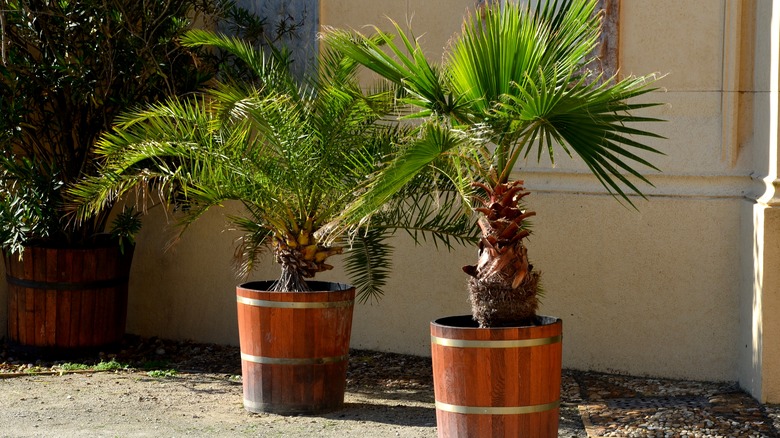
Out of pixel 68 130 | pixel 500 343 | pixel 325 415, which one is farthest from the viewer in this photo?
pixel 68 130

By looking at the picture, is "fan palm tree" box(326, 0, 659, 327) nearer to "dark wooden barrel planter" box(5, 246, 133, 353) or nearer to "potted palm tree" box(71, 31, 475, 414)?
"potted palm tree" box(71, 31, 475, 414)

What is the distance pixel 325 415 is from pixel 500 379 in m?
1.47

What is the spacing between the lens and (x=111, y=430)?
5.10 meters

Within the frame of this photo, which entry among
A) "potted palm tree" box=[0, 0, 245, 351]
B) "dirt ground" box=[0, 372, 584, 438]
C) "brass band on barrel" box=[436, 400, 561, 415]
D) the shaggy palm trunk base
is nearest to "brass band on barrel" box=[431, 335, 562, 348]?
the shaggy palm trunk base

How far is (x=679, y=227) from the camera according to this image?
20.3ft

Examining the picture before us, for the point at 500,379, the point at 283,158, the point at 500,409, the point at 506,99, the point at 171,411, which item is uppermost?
the point at 506,99

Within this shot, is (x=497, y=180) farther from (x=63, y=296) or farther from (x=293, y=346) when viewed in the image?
(x=63, y=296)

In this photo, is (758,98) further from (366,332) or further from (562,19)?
(366,332)

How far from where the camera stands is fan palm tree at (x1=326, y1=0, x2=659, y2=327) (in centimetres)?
413

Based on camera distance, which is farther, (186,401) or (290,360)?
(186,401)

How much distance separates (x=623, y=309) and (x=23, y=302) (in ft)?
13.9

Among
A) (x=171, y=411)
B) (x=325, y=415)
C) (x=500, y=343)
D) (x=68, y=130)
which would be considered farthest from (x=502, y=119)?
(x=68, y=130)

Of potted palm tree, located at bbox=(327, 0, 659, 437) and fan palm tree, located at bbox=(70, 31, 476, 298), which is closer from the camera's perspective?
potted palm tree, located at bbox=(327, 0, 659, 437)

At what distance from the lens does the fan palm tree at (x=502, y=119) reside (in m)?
4.13
